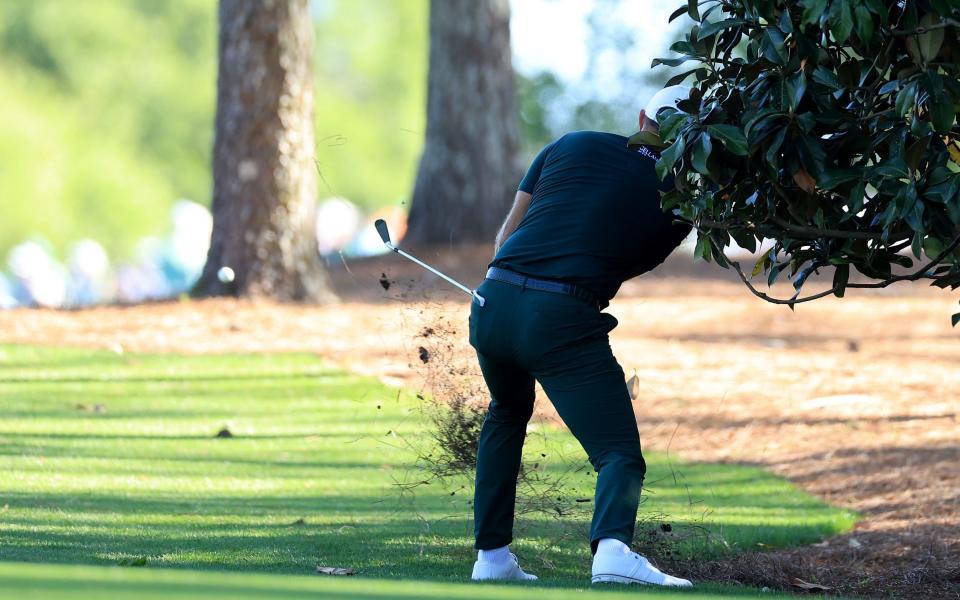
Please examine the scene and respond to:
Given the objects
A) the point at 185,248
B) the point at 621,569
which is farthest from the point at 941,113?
the point at 185,248

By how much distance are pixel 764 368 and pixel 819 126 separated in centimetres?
849

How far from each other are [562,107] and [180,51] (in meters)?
15.1

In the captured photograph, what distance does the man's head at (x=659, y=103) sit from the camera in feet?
17.6

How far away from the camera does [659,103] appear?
5398 millimetres

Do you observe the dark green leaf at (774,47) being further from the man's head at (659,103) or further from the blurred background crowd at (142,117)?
the blurred background crowd at (142,117)

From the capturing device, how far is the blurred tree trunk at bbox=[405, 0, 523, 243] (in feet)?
59.3

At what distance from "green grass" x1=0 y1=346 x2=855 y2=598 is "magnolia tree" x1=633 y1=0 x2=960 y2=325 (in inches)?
68.5

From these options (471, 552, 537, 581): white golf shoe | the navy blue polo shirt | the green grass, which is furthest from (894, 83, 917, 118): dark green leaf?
(471, 552, 537, 581): white golf shoe

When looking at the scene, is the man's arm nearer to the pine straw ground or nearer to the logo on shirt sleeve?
the logo on shirt sleeve

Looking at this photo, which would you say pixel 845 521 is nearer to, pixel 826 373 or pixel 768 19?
pixel 768 19

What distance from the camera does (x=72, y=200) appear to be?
39.9m

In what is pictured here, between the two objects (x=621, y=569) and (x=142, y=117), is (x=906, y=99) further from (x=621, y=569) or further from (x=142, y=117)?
(x=142, y=117)

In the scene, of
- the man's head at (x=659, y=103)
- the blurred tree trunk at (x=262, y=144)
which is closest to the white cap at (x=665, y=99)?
the man's head at (x=659, y=103)

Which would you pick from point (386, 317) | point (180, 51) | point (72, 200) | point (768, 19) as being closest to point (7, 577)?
point (768, 19)
